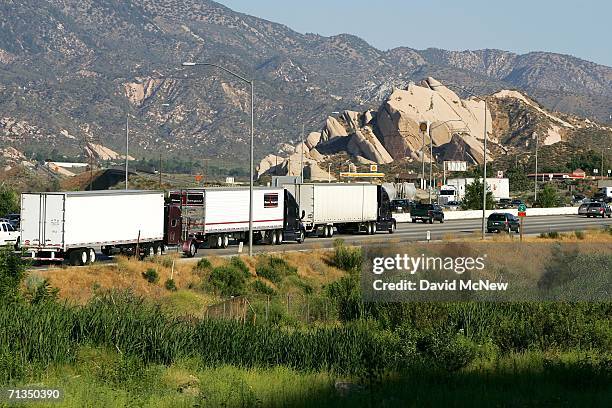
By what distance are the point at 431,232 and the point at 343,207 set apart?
6.43 m

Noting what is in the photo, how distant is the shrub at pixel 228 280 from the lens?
1672 inches

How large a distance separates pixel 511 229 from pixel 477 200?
28.7 m

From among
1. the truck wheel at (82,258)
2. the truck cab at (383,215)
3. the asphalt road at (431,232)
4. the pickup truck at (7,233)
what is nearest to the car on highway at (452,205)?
the asphalt road at (431,232)

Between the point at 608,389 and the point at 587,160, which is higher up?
the point at 587,160

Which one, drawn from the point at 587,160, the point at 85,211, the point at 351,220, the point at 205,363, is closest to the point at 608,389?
the point at 205,363

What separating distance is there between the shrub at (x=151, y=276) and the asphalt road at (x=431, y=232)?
8161mm

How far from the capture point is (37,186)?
124 metres

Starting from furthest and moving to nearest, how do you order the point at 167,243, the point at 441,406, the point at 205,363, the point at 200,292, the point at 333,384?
the point at 167,243
the point at 200,292
the point at 205,363
the point at 333,384
the point at 441,406

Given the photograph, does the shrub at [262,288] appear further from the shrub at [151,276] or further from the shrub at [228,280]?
the shrub at [151,276]

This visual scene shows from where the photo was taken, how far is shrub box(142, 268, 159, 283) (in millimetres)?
41531

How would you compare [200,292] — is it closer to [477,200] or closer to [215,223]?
[215,223]

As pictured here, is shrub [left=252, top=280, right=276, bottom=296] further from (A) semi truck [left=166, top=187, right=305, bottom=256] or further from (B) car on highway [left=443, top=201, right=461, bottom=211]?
(B) car on highway [left=443, top=201, right=461, bottom=211]

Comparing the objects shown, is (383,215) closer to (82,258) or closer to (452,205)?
(82,258)

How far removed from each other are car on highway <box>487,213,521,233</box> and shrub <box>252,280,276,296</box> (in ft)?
100
